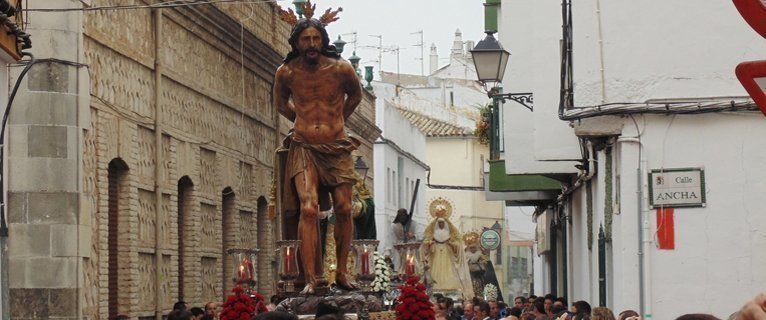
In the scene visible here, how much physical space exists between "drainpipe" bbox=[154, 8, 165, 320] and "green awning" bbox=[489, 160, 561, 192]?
5.90 m

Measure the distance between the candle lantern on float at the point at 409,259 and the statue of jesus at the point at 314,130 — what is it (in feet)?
2.16

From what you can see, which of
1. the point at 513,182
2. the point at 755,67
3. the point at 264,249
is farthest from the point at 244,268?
the point at 264,249

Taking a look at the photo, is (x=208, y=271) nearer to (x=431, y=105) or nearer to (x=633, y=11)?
(x=633, y=11)

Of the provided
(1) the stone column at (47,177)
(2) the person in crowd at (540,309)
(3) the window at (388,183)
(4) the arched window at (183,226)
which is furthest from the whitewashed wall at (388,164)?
(1) the stone column at (47,177)

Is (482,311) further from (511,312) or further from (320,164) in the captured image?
(320,164)

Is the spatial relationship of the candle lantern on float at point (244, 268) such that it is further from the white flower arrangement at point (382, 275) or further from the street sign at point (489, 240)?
the street sign at point (489, 240)

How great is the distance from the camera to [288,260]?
14.1 metres

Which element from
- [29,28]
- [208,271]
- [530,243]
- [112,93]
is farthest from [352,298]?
[530,243]

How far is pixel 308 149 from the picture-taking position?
14.1m

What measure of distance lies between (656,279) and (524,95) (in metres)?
6.90

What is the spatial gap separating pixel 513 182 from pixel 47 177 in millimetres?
10289

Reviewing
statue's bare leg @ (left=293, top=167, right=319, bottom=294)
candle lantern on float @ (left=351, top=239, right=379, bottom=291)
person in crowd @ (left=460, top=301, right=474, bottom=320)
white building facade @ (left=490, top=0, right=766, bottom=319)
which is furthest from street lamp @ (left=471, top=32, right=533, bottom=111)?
statue's bare leg @ (left=293, top=167, right=319, bottom=294)

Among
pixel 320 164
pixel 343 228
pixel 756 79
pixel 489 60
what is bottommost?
pixel 343 228

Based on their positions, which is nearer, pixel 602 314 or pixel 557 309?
pixel 602 314
